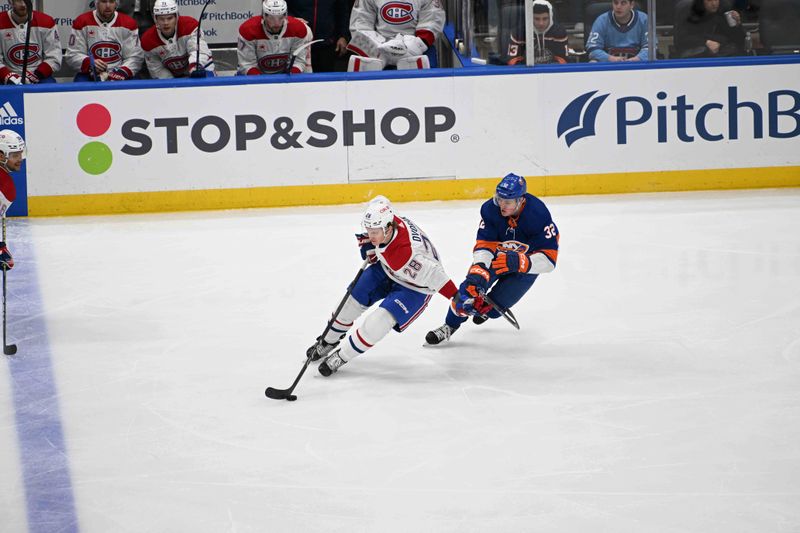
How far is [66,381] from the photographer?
17.1 ft

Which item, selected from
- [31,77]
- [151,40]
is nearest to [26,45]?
[31,77]

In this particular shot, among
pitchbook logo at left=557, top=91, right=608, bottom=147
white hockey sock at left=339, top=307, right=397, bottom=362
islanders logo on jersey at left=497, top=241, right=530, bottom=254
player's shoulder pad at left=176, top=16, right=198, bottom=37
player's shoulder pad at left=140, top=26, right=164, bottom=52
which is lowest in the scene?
white hockey sock at left=339, top=307, right=397, bottom=362

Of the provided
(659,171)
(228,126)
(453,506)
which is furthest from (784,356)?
(228,126)

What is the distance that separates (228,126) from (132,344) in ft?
A: 14.6

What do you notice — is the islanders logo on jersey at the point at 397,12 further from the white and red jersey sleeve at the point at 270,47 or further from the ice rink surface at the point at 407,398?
the ice rink surface at the point at 407,398

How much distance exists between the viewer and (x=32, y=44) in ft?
33.2

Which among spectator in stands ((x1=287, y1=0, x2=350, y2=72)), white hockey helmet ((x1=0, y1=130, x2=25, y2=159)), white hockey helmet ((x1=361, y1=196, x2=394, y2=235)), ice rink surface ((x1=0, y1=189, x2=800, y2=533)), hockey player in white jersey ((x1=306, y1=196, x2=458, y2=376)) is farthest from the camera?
spectator in stands ((x1=287, y1=0, x2=350, y2=72))

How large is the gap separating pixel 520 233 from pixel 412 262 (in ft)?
2.84

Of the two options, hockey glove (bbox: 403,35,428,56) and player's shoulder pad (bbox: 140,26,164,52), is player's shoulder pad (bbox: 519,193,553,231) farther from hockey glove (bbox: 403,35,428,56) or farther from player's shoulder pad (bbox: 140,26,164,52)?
player's shoulder pad (bbox: 140,26,164,52)

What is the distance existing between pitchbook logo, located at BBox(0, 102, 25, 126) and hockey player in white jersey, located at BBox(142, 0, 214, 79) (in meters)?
1.27

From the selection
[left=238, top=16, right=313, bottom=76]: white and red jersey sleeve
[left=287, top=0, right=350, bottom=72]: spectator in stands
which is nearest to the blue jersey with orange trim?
[left=238, top=16, right=313, bottom=76]: white and red jersey sleeve

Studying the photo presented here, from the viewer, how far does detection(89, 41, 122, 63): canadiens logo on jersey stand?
1012 cm

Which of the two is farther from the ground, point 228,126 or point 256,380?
point 228,126

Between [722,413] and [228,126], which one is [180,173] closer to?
[228,126]
